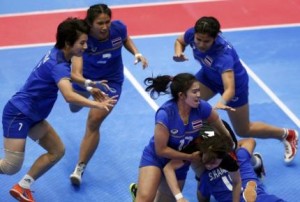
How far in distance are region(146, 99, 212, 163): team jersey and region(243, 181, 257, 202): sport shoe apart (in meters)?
0.71

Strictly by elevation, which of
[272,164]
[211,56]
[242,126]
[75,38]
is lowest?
[272,164]

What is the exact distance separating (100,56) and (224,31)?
13.5ft

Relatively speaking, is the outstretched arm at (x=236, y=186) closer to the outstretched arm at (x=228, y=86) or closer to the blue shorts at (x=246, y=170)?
the blue shorts at (x=246, y=170)

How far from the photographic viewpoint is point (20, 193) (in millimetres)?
7008

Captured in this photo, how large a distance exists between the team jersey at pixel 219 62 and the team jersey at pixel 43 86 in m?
1.63

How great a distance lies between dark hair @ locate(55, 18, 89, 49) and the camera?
20.8 feet

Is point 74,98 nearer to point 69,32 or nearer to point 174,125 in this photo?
point 69,32

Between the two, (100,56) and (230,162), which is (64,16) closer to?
(100,56)

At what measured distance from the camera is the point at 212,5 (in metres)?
12.2

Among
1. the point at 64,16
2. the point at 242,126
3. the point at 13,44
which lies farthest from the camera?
the point at 64,16

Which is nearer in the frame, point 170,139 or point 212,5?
point 170,139

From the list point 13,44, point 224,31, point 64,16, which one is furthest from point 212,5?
point 13,44

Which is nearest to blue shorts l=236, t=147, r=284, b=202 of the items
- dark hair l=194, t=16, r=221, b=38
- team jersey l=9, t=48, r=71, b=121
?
dark hair l=194, t=16, r=221, b=38

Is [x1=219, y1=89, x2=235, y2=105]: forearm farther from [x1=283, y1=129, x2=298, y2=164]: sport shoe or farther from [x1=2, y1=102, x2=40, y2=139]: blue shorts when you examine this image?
[x1=2, y1=102, x2=40, y2=139]: blue shorts
